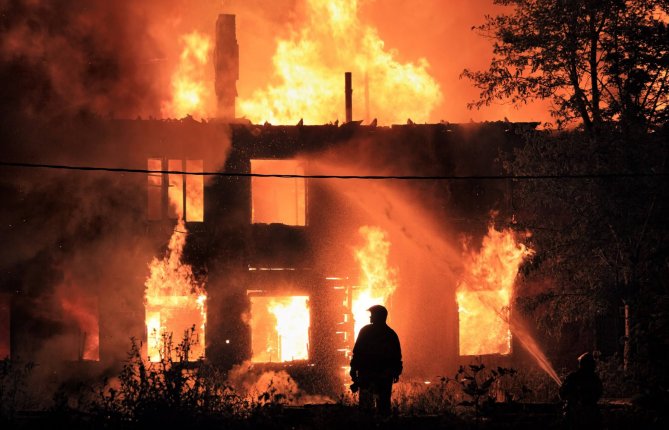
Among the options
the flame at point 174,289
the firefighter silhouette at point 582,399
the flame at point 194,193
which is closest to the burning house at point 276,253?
the flame at point 174,289

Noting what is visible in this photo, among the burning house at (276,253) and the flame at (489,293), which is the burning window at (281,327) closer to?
the burning house at (276,253)

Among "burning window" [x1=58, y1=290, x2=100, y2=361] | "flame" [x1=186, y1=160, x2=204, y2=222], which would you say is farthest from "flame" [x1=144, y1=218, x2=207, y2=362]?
"flame" [x1=186, y1=160, x2=204, y2=222]

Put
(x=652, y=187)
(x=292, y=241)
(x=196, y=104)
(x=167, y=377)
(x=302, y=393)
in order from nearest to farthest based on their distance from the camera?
(x=167, y=377) → (x=652, y=187) → (x=302, y=393) → (x=292, y=241) → (x=196, y=104)

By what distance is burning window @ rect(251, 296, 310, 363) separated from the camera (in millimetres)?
24297

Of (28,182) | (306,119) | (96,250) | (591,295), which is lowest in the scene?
(591,295)

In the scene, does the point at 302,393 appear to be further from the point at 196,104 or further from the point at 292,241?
the point at 196,104

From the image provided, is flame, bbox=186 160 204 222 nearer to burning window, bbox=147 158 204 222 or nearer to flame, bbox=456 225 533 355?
burning window, bbox=147 158 204 222

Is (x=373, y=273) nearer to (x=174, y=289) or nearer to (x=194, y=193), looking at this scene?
(x=174, y=289)

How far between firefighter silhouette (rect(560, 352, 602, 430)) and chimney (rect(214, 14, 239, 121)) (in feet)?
60.2

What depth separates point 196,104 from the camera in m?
29.7

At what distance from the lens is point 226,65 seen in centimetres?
2789

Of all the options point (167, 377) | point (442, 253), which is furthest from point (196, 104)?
point (167, 377)

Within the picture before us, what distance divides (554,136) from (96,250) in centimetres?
1282

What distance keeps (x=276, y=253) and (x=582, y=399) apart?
14.0 metres
